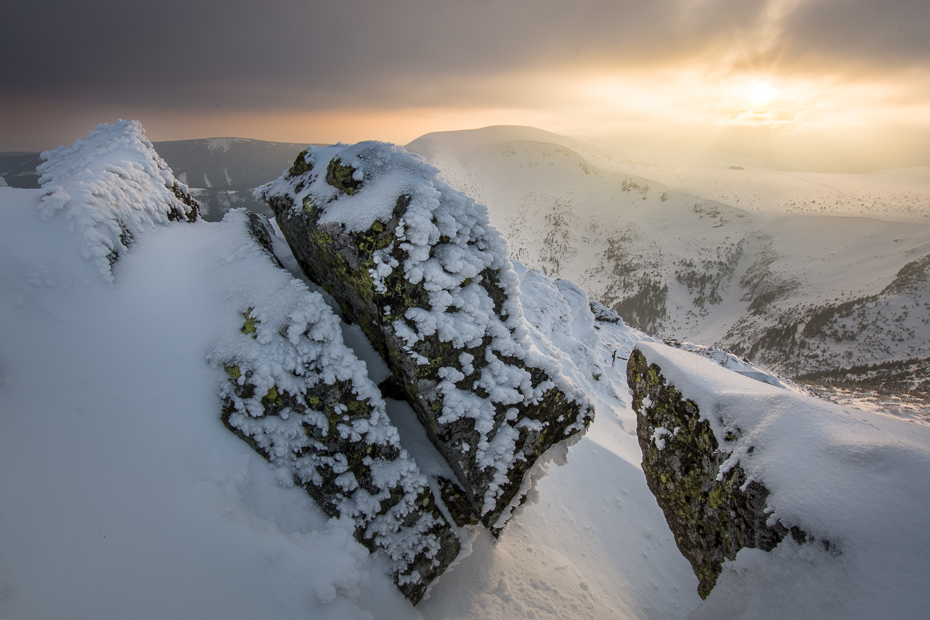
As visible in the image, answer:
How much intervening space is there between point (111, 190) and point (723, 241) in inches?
2990

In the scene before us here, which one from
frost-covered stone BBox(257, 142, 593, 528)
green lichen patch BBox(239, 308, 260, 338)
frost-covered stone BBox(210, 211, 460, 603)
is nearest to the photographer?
frost-covered stone BBox(210, 211, 460, 603)

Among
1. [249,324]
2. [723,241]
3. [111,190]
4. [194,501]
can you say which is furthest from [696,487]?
[723,241]

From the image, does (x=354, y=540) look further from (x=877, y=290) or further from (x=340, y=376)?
(x=877, y=290)

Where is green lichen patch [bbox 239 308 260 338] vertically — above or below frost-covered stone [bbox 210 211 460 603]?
above

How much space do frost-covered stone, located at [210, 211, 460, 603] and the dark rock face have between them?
4.60 meters

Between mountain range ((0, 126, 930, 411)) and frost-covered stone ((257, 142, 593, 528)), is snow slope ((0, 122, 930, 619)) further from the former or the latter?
mountain range ((0, 126, 930, 411))

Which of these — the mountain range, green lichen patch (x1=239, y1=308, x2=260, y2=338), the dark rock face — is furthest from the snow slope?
the mountain range

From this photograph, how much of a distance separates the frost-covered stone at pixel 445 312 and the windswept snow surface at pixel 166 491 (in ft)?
6.40

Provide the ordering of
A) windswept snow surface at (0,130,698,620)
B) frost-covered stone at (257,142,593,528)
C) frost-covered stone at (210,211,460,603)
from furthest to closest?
frost-covered stone at (257,142,593,528), frost-covered stone at (210,211,460,603), windswept snow surface at (0,130,698,620)

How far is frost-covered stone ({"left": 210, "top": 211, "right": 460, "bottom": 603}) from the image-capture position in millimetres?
6695

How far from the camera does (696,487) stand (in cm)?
580

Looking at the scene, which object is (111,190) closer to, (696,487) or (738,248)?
(696,487)

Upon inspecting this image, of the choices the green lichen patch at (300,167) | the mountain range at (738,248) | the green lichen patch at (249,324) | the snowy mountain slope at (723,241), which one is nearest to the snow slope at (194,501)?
the green lichen patch at (249,324)

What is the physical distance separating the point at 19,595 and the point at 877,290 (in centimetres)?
6359
